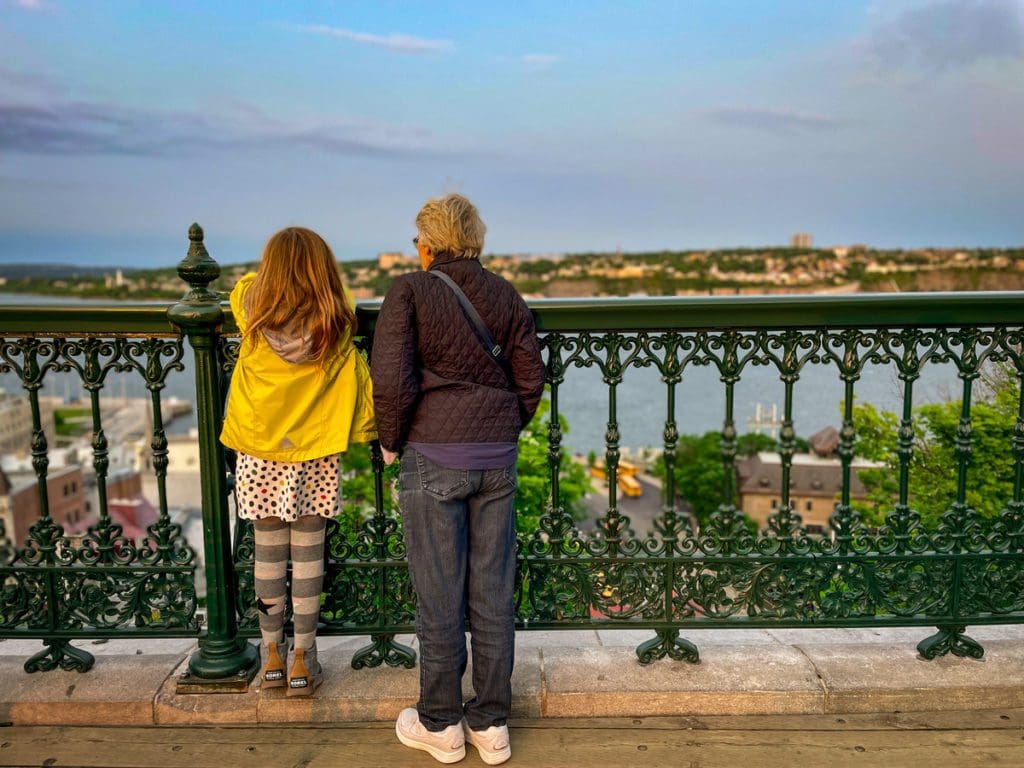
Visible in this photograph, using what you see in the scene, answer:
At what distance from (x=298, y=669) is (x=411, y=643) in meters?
0.68

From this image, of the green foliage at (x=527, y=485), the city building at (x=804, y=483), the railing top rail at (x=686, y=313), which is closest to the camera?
the railing top rail at (x=686, y=313)

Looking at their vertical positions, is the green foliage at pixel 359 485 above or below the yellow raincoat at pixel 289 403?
below

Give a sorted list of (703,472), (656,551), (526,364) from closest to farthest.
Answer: (526,364), (656,551), (703,472)

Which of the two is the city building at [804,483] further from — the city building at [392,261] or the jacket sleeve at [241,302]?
the jacket sleeve at [241,302]

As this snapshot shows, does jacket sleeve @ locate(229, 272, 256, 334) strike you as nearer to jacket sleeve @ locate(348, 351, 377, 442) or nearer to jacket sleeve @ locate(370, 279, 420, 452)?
jacket sleeve @ locate(348, 351, 377, 442)

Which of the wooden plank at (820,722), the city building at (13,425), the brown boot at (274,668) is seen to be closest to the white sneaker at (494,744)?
the wooden plank at (820,722)

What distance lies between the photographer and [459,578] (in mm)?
2830

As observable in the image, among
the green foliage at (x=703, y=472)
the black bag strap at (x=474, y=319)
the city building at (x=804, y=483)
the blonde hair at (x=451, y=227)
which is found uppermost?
the blonde hair at (x=451, y=227)

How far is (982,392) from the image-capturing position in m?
7.21

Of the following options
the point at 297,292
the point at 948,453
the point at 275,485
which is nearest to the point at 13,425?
the point at 948,453

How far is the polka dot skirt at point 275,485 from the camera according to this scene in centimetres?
298

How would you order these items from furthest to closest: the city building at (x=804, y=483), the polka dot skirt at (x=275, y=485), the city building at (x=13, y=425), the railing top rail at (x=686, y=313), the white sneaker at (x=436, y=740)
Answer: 1. the city building at (x=13, y=425)
2. the city building at (x=804, y=483)
3. the railing top rail at (x=686, y=313)
4. the polka dot skirt at (x=275, y=485)
5. the white sneaker at (x=436, y=740)

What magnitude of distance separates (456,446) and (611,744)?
4.24ft

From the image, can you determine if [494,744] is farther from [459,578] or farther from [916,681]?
[916,681]
